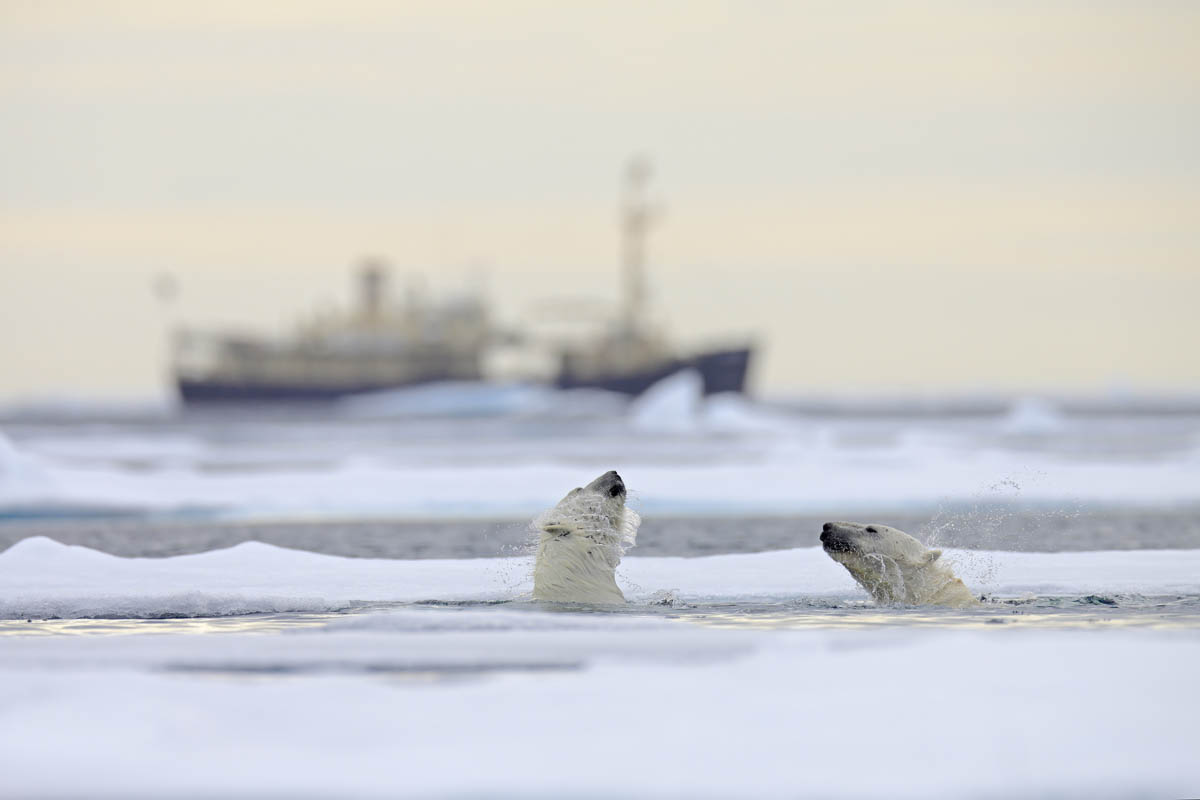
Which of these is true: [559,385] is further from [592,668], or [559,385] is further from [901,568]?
[592,668]

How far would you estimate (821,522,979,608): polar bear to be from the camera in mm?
8859

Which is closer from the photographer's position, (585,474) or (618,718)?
(618,718)

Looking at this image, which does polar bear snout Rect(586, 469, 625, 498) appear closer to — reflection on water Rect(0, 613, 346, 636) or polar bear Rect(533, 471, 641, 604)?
polar bear Rect(533, 471, 641, 604)

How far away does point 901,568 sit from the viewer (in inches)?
351

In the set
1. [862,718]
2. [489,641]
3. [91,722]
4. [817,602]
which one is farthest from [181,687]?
[817,602]

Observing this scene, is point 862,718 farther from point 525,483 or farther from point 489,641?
point 525,483

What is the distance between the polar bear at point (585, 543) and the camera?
8641mm

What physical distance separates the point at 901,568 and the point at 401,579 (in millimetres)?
3768

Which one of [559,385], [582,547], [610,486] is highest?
[559,385]

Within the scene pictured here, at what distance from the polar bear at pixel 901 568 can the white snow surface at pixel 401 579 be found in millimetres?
585

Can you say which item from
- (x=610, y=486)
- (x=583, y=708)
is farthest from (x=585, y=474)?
(x=583, y=708)

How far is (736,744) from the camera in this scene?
200 inches

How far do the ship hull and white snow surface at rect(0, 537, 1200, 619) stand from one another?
6172cm

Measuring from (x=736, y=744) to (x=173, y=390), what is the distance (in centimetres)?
9330
